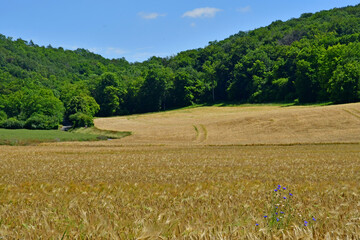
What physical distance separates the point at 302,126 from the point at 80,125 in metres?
60.8

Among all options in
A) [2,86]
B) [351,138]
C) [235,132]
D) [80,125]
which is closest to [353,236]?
[351,138]

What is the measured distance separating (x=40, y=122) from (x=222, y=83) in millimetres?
78394

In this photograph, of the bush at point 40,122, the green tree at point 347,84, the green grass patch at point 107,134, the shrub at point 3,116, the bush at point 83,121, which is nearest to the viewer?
the green grass patch at point 107,134

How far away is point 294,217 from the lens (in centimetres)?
504

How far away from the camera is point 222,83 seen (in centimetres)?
14475

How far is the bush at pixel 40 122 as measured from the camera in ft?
324

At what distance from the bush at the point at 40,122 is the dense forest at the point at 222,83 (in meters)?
0.28

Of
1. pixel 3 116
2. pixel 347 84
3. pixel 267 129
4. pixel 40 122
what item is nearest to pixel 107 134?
pixel 267 129

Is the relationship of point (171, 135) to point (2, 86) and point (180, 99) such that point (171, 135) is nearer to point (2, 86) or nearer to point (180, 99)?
point (180, 99)

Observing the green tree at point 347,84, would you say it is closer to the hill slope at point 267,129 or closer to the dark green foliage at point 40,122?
the hill slope at point 267,129

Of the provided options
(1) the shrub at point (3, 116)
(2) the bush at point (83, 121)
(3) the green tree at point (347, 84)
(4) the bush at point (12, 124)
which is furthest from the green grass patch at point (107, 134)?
(3) the green tree at point (347, 84)

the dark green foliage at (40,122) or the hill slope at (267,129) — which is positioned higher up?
the dark green foliage at (40,122)

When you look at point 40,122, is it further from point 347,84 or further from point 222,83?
point 347,84

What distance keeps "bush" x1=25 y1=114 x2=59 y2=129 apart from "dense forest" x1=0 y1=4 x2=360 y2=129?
28 cm
